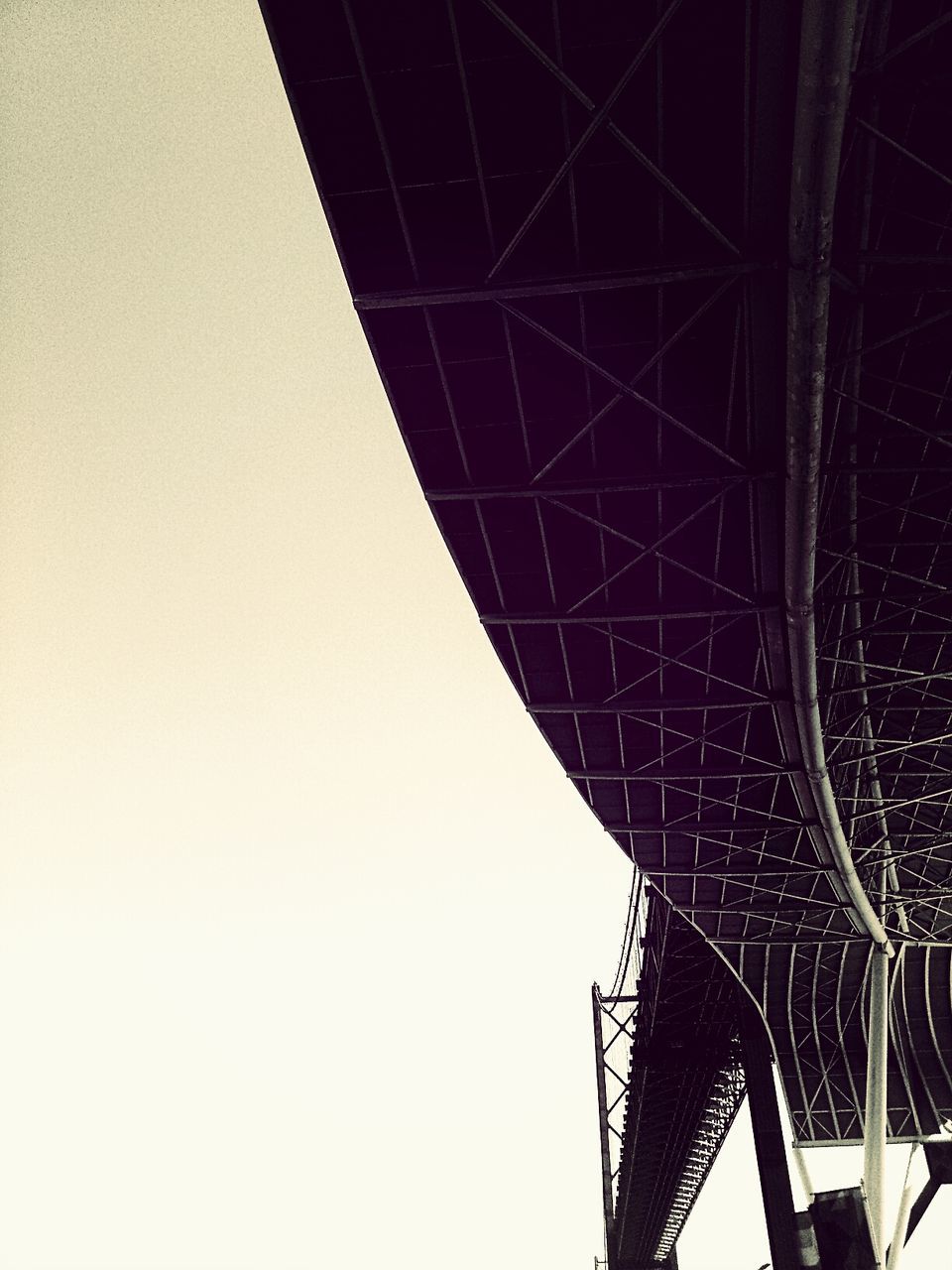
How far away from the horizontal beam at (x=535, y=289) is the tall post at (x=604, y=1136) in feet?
122

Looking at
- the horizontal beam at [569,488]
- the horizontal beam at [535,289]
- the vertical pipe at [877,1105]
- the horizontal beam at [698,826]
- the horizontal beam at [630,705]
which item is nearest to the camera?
the horizontal beam at [535,289]

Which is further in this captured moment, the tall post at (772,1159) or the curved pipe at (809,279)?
the tall post at (772,1159)

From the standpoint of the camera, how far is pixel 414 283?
35.6ft

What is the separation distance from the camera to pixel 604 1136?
39344 mm

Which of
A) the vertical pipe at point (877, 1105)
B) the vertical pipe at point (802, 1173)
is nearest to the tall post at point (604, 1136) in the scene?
the vertical pipe at point (802, 1173)

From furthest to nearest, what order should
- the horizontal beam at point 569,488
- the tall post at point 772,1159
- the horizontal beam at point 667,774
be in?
the tall post at point 772,1159
the horizontal beam at point 667,774
the horizontal beam at point 569,488

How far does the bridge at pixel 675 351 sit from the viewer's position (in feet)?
29.5

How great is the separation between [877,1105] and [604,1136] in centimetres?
1482

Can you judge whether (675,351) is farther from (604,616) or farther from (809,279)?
(604,616)

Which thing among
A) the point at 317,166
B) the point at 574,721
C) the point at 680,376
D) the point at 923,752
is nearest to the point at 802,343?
the point at 680,376

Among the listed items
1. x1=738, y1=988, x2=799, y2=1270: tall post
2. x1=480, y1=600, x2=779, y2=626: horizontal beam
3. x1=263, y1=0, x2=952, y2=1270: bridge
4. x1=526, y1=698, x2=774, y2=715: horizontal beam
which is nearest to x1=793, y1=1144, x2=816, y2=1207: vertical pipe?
x1=738, y1=988, x2=799, y2=1270: tall post

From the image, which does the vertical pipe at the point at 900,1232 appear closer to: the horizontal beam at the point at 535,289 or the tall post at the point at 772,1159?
the tall post at the point at 772,1159

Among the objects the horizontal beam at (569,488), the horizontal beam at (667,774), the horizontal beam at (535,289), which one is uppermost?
the horizontal beam at (535,289)

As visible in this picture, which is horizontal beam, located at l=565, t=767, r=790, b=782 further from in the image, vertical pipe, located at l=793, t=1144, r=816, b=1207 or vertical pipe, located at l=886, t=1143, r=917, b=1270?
vertical pipe, located at l=793, t=1144, r=816, b=1207
